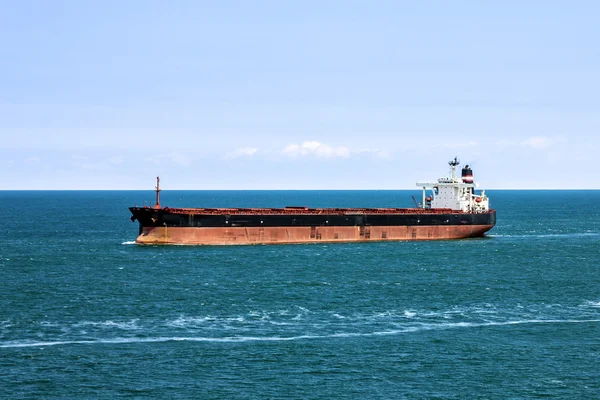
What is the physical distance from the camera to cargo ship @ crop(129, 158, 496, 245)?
89.4m

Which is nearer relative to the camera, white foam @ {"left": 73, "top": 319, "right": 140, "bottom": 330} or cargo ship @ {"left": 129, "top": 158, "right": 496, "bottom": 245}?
white foam @ {"left": 73, "top": 319, "right": 140, "bottom": 330}

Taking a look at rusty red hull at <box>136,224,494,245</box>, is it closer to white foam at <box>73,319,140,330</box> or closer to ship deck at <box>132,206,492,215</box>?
ship deck at <box>132,206,492,215</box>

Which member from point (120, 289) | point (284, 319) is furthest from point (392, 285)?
point (120, 289)

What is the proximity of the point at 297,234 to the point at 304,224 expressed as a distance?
1.44 m

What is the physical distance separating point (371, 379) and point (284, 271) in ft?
109

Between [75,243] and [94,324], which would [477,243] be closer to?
[75,243]

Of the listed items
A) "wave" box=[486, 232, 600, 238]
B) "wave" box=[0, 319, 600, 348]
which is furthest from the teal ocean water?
"wave" box=[486, 232, 600, 238]

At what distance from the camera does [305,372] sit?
4047 cm

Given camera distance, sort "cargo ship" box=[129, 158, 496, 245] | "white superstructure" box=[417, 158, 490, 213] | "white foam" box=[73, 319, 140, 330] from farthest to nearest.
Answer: "white superstructure" box=[417, 158, 490, 213] → "cargo ship" box=[129, 158, 496, 245] → "white foam" box=[73, 319, 140, 330]

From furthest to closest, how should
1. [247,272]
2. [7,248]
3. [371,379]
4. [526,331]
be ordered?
[7,248], [247,272], [526,331], [371,379]

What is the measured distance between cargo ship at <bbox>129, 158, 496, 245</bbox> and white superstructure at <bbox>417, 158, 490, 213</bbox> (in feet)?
0.49

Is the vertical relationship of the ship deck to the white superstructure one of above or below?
below

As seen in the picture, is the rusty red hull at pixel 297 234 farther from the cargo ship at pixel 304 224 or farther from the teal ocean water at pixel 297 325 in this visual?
the teal ocean water at pixel 297 325

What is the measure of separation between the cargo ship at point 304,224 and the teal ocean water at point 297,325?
15.8 ft
